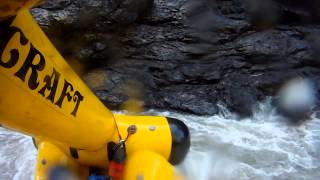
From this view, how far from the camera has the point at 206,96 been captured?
461cm

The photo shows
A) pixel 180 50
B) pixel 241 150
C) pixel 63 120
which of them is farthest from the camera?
pixel 180 50

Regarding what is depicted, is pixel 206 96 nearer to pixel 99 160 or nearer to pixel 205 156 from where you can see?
pixel 205 156

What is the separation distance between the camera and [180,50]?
496 cm

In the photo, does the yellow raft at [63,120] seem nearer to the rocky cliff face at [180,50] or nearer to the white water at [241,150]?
the white water at [241,150]

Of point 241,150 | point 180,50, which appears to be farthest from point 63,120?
point 180,50

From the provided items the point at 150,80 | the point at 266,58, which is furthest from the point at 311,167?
the point at 150,80

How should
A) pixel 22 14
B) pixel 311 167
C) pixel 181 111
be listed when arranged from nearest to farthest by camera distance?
1. pixel 22 14
2. pixel 311 167
3. pixel 181 111

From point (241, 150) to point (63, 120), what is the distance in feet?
8.12

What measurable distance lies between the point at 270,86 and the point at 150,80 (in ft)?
4.37

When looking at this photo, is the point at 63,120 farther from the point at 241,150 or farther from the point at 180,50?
the point at 180,50

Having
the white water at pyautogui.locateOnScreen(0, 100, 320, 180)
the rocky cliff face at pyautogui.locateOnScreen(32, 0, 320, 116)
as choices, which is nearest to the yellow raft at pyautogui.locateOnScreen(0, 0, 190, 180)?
the white water at pyautogui.locateOnScreen(0, 100, 320, 180)

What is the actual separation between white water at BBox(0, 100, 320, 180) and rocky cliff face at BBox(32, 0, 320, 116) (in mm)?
228

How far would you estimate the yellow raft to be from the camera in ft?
4.29

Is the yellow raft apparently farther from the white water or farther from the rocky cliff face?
the rocky cliff face
